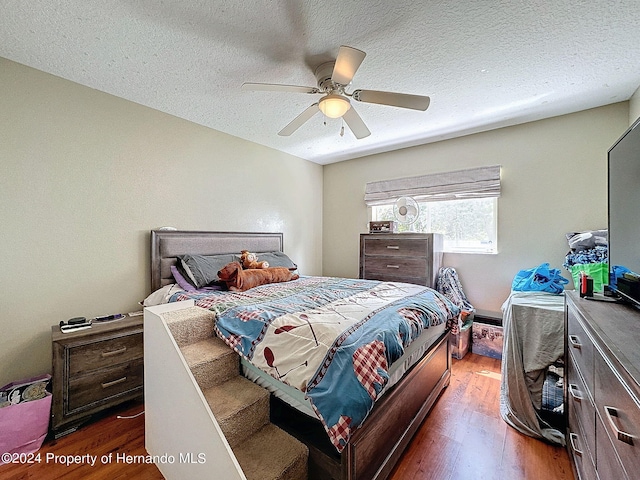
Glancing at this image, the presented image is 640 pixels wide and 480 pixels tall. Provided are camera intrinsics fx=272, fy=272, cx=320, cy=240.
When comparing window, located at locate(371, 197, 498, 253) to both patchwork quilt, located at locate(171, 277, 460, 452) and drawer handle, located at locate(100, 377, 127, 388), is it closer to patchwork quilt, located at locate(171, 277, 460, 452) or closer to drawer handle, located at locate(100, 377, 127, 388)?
patchwork quilt, located at locate(171, 277, 460, 452)

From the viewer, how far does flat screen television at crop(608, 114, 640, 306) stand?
1.21 meters

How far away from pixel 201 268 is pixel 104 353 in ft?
3.03

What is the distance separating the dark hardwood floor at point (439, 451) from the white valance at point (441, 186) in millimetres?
2201

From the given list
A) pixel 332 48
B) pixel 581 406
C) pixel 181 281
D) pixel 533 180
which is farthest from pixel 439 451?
pixel 533 180

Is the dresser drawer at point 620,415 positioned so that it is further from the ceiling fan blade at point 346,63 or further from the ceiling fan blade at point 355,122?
the ceiling fan blade at point 355,122

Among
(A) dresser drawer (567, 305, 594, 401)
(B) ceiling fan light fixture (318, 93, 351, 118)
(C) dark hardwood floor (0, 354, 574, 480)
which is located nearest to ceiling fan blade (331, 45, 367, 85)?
(B) ceiling fan light fixture (318, 93, 351, 118)

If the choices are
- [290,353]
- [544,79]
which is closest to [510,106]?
[544,79]

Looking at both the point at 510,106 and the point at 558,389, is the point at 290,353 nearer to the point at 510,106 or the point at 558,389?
the point at 558,389

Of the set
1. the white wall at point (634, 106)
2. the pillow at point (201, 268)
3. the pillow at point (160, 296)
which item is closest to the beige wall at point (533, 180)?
the white wall at point (634, 106)

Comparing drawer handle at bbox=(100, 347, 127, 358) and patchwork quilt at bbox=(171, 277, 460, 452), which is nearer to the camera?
patchwork quilt at bbox=(171, 277, 460, 452)

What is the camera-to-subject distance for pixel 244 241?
3311mm

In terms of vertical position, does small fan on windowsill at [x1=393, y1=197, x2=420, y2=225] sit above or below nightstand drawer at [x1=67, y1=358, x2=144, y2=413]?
above

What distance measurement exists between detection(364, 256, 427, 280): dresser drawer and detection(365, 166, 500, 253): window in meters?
0.57

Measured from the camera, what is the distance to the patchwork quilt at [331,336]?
3.72 feet
